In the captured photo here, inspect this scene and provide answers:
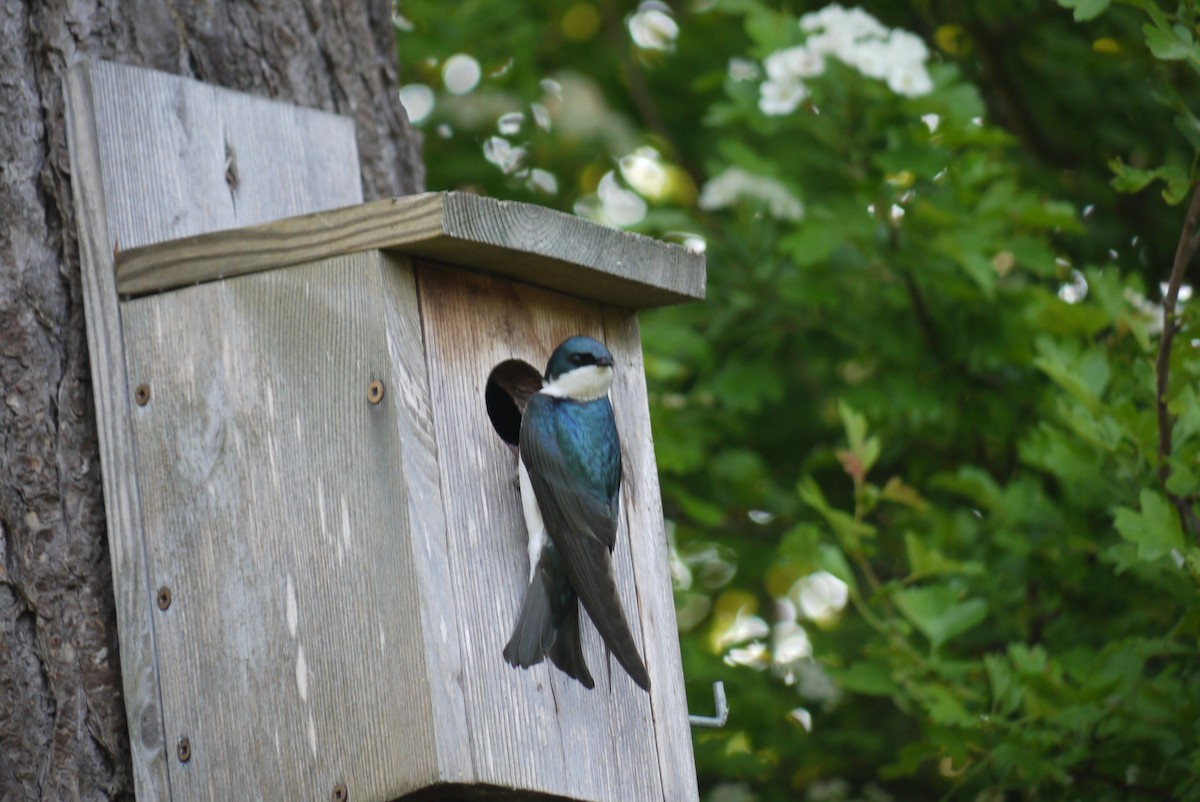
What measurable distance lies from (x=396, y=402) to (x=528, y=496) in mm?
262

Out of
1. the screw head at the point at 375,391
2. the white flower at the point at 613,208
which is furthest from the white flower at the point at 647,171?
the screw head at the point at 375,391

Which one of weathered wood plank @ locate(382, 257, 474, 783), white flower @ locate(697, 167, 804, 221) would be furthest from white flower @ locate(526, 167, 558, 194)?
weathered wood plank @ locate(382, 257, 474, 783)

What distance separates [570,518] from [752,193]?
6.00 feet

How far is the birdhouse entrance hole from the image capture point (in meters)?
2.37

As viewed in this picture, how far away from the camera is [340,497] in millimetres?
2002

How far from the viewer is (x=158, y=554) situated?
2.17 m

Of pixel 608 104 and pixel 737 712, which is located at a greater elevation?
pixel 608 104

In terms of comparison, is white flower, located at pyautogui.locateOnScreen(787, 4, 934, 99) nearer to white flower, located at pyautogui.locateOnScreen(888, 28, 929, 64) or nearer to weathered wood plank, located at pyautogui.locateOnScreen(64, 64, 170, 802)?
white flower, located at pyautogui.locateOnScreen(888, 28, 929, 64)

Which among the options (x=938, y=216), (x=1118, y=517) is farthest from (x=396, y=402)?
(x=938, y=216)

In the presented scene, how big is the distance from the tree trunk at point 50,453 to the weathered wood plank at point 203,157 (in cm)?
7

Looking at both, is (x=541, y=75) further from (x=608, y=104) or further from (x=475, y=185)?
(x=475, y=185)

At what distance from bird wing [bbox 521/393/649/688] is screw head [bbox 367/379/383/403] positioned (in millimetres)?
245

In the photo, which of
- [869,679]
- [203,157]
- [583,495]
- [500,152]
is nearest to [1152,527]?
[869,679]

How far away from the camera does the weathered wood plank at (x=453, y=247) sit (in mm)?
1986
